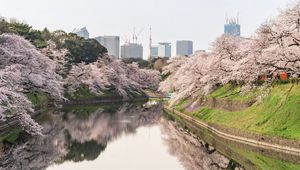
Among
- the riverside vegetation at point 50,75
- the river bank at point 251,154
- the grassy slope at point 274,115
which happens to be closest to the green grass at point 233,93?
the grassy slope at point 274,115

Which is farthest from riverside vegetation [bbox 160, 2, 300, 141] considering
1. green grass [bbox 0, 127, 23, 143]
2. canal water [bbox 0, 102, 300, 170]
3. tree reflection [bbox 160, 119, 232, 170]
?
green grass [bbox 0, 127, 23, 143]

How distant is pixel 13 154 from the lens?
29891mm

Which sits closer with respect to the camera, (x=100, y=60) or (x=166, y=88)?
(x=166, y=88)

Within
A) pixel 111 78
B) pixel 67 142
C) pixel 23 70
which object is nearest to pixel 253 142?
pixel 67 142

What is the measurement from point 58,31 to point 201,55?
227 feet

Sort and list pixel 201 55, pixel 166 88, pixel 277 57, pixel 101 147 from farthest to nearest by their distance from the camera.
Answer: pixel 166 88
pixel 201 55
pixel 101 147
pixel 277 57

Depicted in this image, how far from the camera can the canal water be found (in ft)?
91.4

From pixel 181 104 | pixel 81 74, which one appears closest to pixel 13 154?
pixel 181 104

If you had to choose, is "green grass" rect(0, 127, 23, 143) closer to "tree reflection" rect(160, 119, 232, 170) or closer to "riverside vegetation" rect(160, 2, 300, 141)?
"tree reflection" rect(160, 119, 232, 170)

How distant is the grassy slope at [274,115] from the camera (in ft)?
106

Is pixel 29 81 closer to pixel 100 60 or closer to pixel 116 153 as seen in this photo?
pixel 116 153

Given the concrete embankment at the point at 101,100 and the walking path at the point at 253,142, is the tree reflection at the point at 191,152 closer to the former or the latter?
the walking path at the point at 253,142

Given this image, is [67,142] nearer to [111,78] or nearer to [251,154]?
[251,154]

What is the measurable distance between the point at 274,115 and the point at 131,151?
36.2 ft
